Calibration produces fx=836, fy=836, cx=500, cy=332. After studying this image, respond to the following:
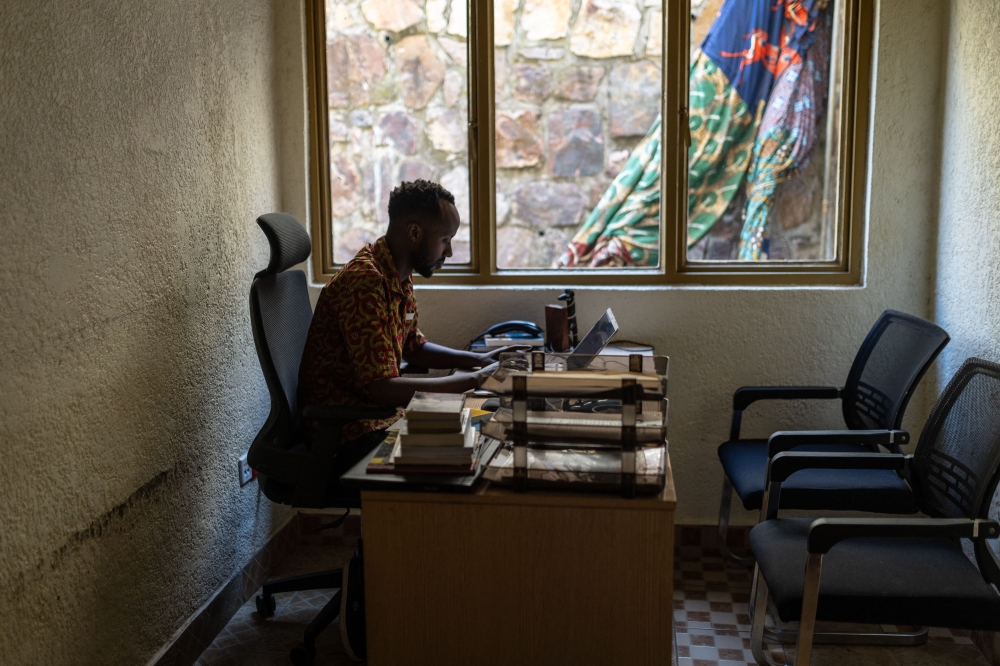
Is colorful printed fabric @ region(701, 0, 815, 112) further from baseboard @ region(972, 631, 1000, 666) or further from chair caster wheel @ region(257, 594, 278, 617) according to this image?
chair caster wheel @ region(257, 594, 278, 617)

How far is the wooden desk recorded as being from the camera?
5.37 ft

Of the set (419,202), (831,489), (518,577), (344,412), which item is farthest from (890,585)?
(419,202)

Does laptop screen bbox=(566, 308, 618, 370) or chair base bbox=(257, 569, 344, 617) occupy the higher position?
laptop screen bbox=(566, 308, 618, 370)

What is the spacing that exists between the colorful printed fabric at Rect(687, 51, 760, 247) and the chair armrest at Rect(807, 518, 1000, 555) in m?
1.62

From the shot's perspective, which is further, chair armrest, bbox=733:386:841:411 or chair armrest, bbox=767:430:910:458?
chair armrest, bbox=733:386:841:411

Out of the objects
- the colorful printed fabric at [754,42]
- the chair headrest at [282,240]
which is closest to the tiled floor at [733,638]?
the chair headrest at [282,240]

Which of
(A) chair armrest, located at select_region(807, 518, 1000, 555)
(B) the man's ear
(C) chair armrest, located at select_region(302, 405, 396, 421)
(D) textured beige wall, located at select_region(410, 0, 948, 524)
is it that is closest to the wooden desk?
(A) chair armrest, located at select_region(807, 518, 1000, 555)

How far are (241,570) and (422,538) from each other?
54.2 inches

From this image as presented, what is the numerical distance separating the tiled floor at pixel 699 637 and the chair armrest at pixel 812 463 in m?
0.53

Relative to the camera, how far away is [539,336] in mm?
2973

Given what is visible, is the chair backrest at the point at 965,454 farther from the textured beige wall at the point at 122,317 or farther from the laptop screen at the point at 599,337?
the textured beige wall at the point at 122,317

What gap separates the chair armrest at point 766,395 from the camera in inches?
113

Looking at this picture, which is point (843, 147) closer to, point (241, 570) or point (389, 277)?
point (389, 277)

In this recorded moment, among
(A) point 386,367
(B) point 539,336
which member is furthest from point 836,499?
(A) point 386,367
